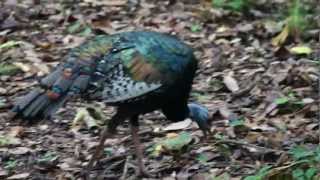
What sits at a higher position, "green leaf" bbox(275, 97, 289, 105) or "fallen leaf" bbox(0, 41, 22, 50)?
"fallen leaf" bbox(0, 41, 22, 50)

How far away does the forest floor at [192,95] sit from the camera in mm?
5320

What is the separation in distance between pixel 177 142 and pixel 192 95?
1.12 metres

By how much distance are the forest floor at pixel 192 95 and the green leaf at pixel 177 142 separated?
12mm

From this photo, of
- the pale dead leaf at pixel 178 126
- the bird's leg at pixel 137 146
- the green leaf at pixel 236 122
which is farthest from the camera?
the pale dead leaf at pixel 178 126

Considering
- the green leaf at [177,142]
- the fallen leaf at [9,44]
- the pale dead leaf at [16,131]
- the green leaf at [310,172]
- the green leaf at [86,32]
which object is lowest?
the green leaf at [177,142]

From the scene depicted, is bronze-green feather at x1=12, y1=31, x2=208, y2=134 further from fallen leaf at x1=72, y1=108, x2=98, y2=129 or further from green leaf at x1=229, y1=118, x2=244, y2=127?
fallen leaf at x1=72, y1=108, x2=98, y2=129

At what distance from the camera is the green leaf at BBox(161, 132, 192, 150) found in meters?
5.39

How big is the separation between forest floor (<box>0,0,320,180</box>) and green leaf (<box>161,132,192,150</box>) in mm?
12

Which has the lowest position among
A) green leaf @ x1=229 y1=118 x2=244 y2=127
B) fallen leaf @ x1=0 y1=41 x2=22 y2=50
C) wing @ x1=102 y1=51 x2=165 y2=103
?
green leaf @ x1=229 y1=118 x2=244 y2=127

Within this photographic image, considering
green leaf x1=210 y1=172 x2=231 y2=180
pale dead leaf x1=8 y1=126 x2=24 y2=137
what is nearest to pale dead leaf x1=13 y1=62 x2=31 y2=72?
pale dead leaf x1=8 y1=126 x2=24 y2=137

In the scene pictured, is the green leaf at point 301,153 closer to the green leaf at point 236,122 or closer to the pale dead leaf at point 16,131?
the green leaf at point 236,122

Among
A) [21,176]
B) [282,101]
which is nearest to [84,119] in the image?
[21,176]

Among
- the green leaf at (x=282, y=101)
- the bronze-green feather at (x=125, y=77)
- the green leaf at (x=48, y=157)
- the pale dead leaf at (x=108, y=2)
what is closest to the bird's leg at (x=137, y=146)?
the bronze-green feather at (x=125, y=77)

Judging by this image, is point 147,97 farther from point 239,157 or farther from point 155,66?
point 239,157
